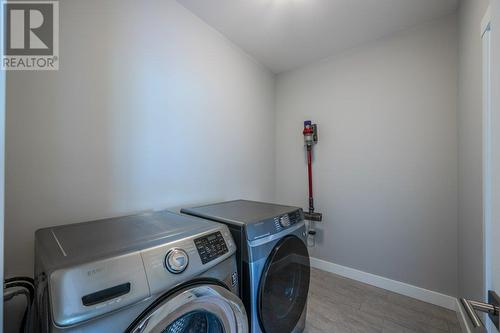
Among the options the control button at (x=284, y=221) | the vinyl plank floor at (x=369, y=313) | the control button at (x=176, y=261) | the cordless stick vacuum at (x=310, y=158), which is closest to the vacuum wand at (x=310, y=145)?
the cordless stick vacuum at (x=310, y=158)

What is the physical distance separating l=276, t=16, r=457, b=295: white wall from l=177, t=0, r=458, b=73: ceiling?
0.18 metres

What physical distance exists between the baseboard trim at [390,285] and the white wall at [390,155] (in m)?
0.05

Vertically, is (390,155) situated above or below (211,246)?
above

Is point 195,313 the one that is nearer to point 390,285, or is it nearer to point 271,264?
point 271,264

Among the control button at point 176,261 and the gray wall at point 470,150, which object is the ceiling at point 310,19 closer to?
the gray wall at point 470,150

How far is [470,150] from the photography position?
4.17 feet

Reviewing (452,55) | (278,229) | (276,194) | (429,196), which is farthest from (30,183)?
(452,55)

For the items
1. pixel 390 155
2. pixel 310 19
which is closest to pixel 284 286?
pixel 390 155

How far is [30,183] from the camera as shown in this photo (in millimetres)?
974

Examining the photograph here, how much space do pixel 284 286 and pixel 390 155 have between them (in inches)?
60.5

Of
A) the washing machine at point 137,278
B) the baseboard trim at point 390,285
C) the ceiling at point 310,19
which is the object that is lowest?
the baseboard trim at point 390,285

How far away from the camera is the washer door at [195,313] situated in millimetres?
622

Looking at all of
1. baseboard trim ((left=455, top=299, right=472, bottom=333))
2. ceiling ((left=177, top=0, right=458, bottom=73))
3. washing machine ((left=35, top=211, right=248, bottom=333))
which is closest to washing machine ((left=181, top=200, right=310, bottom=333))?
washing machine ((left=35, top=211, right=248, bottom=333))

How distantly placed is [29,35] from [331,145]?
2.39m
